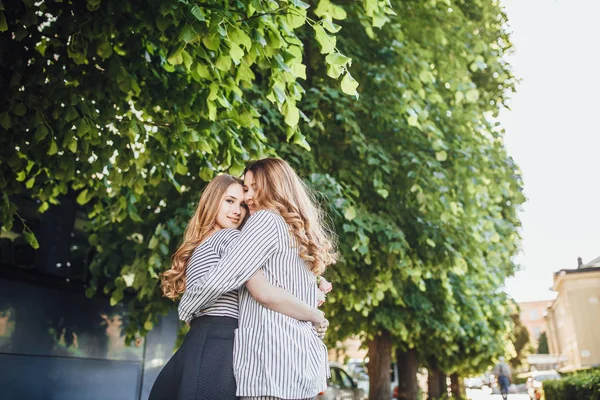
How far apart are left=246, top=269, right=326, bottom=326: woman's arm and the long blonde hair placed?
562 mm

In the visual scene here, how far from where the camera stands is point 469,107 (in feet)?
34.7

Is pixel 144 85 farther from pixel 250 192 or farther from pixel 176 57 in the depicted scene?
pixel 250 192

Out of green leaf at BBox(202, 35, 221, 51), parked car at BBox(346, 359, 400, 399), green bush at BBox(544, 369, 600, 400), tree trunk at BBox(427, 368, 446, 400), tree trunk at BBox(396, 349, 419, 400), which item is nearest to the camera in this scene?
green leaf at BBox(202, 35, 221, 51)

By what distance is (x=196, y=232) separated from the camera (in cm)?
308

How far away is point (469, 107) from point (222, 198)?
8.33 meters

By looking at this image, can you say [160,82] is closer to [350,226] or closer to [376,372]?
[350,226]

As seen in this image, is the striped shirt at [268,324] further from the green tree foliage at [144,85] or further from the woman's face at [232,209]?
the green tree foliage at [144,85]

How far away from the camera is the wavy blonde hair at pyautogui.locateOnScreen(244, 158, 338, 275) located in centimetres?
279

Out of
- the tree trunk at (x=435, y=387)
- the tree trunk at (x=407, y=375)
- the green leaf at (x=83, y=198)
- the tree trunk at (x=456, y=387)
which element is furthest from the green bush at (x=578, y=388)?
the tree trunk at (x=456, y=387)

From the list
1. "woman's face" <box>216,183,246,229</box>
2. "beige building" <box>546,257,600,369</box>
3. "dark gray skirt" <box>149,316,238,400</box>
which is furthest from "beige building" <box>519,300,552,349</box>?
"dark gray skirt" <box>149,316,238,400</box>

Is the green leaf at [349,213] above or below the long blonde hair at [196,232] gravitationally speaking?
above

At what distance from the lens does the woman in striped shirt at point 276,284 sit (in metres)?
2.44

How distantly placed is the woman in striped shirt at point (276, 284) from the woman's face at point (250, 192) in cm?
1

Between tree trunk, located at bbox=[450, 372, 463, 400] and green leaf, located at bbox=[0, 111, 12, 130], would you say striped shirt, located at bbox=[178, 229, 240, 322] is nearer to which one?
green leaf, located at bbox=[0, 111, 12, 130]
